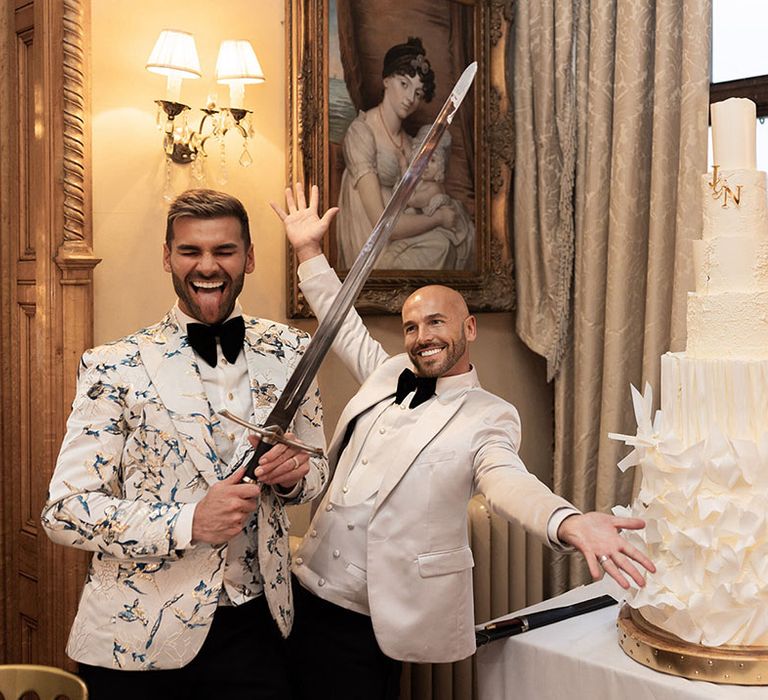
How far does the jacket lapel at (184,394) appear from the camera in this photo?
6.15ft

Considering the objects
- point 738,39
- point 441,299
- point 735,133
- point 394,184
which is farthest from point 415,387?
point 738,39

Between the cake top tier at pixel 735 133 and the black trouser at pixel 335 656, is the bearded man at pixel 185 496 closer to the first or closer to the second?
the black trouser at pixel 335 656

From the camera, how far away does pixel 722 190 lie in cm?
193

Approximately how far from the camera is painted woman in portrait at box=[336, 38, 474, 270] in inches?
124

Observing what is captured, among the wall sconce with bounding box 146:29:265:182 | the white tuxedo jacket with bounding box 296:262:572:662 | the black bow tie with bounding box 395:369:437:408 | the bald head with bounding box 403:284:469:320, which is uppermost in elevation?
the wall sconce with bounding box 146:29:265:182

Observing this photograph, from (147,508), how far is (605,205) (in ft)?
7.41

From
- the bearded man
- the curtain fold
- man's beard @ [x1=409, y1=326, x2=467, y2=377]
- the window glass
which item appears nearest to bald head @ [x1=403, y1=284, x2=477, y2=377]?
man's beard @ [x1=409, y1=326, x2=467, y2=377]

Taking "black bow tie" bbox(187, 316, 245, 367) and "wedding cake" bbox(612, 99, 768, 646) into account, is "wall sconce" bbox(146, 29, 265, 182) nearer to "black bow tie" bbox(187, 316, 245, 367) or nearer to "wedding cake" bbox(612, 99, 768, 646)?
"black bow tie" bbox(187, 316, 245, 367)

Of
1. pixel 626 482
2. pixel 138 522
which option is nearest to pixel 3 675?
pixel 138 522

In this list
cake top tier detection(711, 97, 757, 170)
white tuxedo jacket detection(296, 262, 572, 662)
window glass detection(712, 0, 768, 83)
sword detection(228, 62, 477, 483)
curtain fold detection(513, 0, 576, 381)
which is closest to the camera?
sword detection(228, 62, 477, 483)

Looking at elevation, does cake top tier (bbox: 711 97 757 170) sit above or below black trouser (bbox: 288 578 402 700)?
above

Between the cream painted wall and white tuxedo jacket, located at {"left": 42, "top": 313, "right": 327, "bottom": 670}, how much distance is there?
765mm

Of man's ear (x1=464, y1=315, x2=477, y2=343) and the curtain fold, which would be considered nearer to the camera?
man's ear (x1=464, y1=315, x2=477, y2=343)

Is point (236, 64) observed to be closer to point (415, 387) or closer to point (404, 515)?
point (415, 387)
